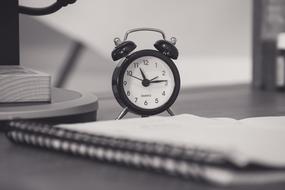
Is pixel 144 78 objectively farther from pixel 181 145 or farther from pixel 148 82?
pixel 181 145

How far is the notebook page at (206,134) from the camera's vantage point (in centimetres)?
58

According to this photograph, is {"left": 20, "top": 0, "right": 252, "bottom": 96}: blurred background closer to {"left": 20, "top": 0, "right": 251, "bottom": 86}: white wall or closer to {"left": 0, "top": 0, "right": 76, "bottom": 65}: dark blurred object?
{"left": 20, "top": 0, "right": 251, "bottom": 86}: white wall

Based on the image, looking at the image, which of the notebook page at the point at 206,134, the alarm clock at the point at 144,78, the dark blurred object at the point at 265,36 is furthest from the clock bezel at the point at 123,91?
the dark blurred object at the point at 265,36

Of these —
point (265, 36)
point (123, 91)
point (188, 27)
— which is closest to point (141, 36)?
point (188, 27)

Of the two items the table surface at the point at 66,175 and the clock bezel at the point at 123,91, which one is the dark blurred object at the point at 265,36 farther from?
the table surface at the point at 66,175

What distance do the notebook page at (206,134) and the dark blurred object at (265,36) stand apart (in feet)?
3.84

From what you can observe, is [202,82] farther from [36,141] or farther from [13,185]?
[13,185]

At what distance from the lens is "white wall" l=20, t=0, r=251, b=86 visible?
67.8 inches

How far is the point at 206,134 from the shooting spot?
683mm

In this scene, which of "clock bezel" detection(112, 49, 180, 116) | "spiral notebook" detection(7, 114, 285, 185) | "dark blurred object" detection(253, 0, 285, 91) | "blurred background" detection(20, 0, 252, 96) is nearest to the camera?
"spiral notebook" detection(7, 114, 285, 185)

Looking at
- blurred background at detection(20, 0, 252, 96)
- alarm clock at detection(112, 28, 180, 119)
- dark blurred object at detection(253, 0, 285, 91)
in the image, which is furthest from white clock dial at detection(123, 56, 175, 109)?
dark blurred object at detection(253, 0, 285, 91)

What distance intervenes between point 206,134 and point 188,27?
1251mm

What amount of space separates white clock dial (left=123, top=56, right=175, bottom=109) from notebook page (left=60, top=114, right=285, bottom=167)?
0.18 m

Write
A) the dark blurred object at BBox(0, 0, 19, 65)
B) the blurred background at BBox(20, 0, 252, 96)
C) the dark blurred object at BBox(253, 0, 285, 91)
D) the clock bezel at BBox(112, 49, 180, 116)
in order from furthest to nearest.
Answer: the dark blurred object at BBox(253, 0, 285, 91)
the blurred background at BBox(20, 0, 252, 96)
the dark blurred object at BBox(0, 0, 19, 65)
the clock bezel at BBox(112, 49, 180, 116)
